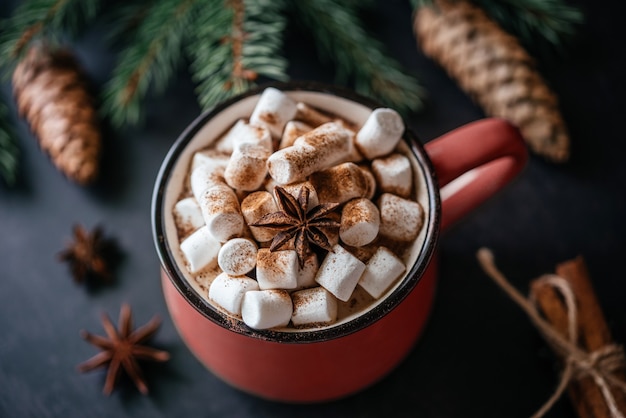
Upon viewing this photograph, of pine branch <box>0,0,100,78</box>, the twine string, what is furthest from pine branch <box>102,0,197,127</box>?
the twine string

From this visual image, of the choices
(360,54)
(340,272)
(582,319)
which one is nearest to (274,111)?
(340,272)

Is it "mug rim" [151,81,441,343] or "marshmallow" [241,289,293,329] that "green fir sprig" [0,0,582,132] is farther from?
"marshmallow" [241,289,293,329]

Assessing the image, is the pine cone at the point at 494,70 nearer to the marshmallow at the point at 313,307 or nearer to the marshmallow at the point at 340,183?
the marshmallow at the point at 340,183

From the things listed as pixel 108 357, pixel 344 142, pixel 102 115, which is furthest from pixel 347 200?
pixel 102 115

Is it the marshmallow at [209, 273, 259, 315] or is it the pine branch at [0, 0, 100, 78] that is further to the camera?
the pine branch at [0, 0, 100, 78]

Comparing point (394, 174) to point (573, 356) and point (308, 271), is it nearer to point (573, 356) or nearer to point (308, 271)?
point (308, 271)

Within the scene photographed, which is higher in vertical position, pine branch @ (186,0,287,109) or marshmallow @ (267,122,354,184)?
marshmallow @ (267,122,354,184)

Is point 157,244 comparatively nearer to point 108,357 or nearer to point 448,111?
point 108,357

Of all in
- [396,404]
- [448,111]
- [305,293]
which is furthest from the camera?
[448,111]
